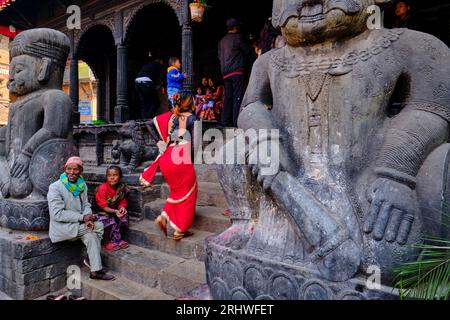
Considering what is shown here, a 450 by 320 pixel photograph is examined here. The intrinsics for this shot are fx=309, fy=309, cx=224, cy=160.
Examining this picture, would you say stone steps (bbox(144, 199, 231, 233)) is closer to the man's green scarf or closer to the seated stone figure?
the man's green scarf

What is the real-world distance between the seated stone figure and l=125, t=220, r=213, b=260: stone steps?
1.25 m

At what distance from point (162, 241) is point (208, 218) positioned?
22.0 inches

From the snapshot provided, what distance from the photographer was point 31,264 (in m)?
2.97

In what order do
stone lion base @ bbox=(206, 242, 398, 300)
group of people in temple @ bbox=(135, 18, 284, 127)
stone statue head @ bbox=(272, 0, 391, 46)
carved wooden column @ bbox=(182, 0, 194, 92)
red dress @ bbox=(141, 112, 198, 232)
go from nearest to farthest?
stone lion base @ bbox=(206, 242, 398, 300) < stone statue head @ bbox=(272, 0, 391, 46) < red dress @ bbox=(141, 112, 198, 232) < group of people in temple @ bbox=(135, 18, 284, 127) < carved wooden column @ bbox=(182, 0, 194, 92)

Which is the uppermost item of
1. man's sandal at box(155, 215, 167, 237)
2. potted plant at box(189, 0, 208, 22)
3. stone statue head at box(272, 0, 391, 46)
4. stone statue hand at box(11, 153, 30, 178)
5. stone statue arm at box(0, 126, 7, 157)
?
potted plant at box(189, 0, 208, 22)

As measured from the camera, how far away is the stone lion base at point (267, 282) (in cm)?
146

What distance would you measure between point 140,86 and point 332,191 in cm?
624

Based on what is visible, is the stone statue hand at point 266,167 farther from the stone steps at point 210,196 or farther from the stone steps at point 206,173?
the stone steps at point 206,173

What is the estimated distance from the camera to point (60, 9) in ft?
31.6

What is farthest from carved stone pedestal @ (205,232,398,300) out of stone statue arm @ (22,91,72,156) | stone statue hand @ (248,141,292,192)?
stone statue arm @ (22,91,72,156)

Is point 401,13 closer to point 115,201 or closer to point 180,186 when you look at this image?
point 180,186

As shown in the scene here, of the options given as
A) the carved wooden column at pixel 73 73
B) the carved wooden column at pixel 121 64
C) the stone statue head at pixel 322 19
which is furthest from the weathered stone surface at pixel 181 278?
the carved wooden column at pixel 73 73

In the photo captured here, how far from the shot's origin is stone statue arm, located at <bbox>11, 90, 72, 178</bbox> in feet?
10.6

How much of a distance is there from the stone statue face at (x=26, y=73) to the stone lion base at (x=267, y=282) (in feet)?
9.32
